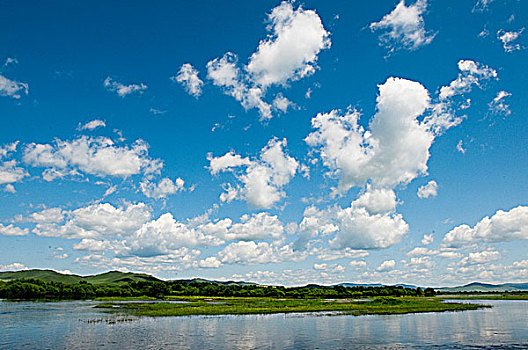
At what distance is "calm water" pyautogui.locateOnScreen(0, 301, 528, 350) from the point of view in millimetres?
50281

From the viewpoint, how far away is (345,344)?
50844 millimetres

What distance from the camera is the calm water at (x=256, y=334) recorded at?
50281 millimetres

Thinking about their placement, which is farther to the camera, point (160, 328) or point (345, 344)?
point (160, 328)

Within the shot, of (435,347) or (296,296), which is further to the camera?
(296,296)

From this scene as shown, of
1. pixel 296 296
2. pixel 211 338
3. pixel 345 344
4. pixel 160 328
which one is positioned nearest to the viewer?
pixel 345 344

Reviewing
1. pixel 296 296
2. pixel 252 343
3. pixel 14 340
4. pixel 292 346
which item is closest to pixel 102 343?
pixel 14 340

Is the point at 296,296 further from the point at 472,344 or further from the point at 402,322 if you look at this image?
the point at 472,344

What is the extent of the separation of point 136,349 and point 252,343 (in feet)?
46.5

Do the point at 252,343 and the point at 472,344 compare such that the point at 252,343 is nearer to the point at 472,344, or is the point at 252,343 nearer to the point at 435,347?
the point at 435,347

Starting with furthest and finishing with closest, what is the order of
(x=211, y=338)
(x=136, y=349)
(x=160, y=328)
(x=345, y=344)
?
(x=160, y=328) → (x=211, y=338) → (x=345, y=344) → (x=136, y=349)

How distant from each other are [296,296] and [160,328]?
389 feet

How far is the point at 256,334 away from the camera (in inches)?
2363

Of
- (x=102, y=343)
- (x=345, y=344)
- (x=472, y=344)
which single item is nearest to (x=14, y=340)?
(x=102, y=343)

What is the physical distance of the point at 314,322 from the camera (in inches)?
3029
